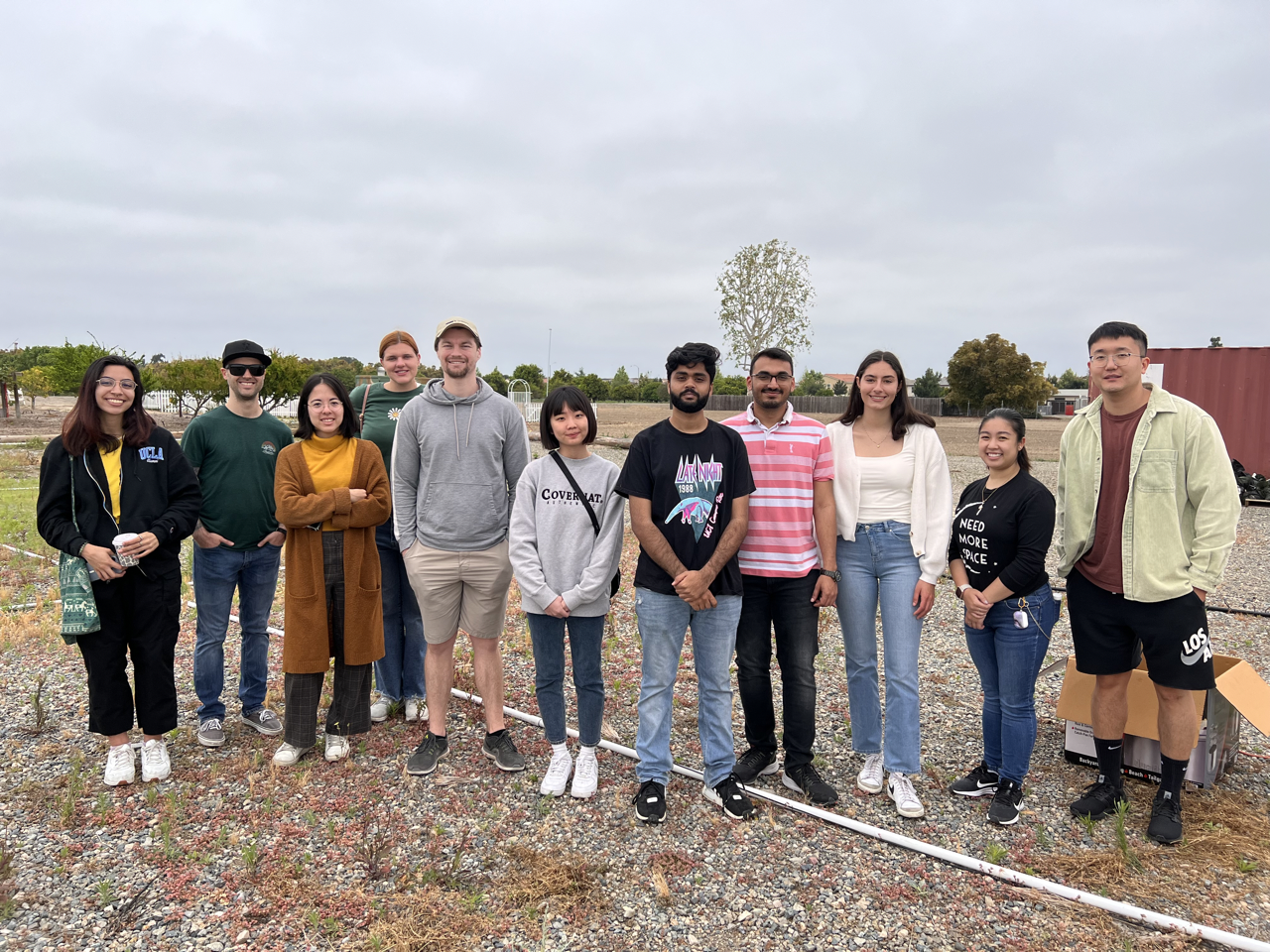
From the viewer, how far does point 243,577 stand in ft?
13.9

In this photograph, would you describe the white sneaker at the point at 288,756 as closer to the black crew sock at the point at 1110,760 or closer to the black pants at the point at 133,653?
the black pants at the point at 133,653

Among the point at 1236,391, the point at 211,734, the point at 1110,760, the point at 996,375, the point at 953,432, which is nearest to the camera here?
the point at 1110,760

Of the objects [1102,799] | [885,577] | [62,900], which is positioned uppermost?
[885,577]

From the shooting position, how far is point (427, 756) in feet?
12.8

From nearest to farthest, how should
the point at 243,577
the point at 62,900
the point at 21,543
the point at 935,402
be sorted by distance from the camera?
the point at 62,900, the point at 243,577, the point at 21,543, the point at 935,402

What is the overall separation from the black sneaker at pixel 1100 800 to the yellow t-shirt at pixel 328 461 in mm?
3958

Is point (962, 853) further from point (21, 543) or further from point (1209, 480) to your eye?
point (21, 543)

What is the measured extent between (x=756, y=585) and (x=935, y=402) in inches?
2189

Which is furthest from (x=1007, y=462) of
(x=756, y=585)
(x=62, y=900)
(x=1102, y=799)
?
(x=62, y=900)

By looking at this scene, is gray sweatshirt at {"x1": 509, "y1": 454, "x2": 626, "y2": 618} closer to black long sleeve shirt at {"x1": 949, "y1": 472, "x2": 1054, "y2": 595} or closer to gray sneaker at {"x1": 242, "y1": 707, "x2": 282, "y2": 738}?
black long sleeve shirt at {"x1": 949, "y1": 472, "x2": 1054, "y2": 595}

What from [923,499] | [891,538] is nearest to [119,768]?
[891,538]

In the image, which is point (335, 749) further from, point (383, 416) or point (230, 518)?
point (383, 416)

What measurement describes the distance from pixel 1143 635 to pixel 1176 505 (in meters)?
0.61

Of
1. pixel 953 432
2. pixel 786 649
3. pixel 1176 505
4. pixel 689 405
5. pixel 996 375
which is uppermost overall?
pixel 996 375
